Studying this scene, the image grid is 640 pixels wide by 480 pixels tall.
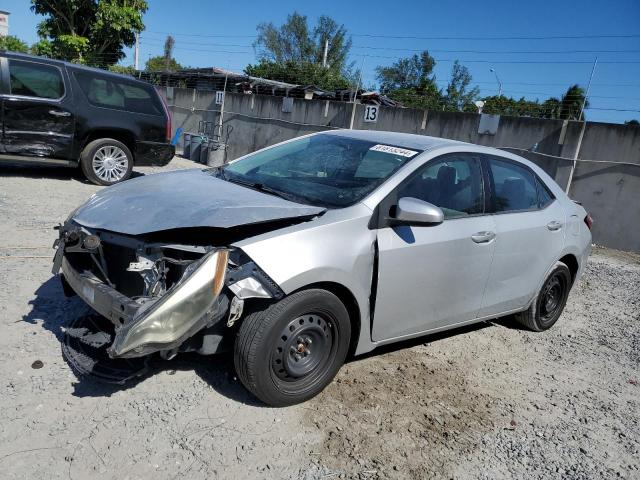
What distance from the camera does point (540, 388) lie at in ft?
12.7

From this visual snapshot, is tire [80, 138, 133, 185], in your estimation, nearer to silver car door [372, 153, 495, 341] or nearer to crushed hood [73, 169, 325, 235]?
crushed hood [73, 169, 325, 235]

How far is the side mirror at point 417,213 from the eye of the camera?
322cm

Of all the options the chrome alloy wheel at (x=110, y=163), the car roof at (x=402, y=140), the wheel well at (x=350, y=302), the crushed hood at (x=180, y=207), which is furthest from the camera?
the chrome alloy wheel at (x=110, y=163)

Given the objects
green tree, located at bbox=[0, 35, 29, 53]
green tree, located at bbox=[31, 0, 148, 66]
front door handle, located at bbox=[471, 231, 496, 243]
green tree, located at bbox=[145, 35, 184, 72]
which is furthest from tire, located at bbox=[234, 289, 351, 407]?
green tree, located at bbox=[145, 35, 184, 72]

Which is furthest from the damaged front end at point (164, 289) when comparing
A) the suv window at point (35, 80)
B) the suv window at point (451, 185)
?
the suv window at point (35, 80)

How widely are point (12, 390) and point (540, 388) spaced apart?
3513 mm

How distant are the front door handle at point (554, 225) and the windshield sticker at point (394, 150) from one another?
→ 1621 mm

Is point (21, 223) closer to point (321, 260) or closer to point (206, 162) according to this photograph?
point (321, 260)

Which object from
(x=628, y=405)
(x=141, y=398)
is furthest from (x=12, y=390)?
(x=628, y=405)

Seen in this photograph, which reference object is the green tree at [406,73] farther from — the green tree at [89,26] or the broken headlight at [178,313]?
the broken headlight at [178,313]

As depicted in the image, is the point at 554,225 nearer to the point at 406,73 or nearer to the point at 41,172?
the point at 41,172

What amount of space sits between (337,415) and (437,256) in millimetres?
1233

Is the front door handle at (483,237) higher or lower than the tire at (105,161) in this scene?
higher

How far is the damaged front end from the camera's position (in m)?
2.60
